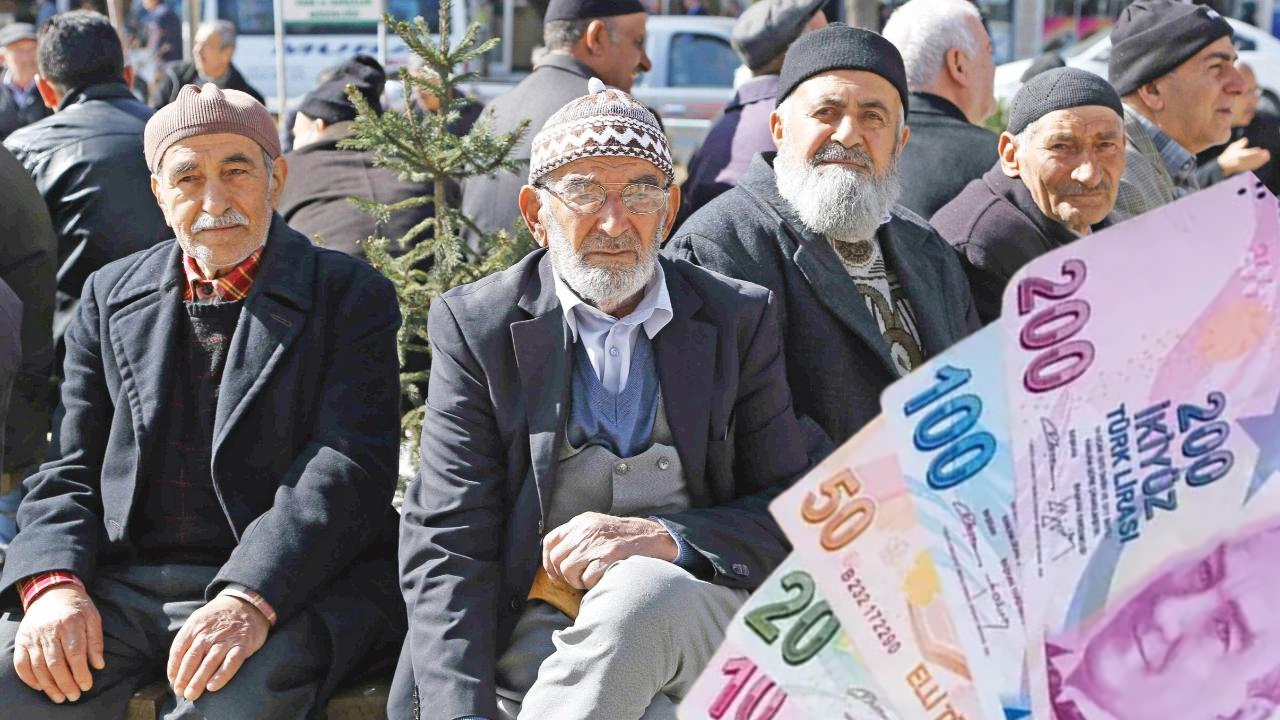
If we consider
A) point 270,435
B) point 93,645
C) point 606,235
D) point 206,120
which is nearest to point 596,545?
point 606,235

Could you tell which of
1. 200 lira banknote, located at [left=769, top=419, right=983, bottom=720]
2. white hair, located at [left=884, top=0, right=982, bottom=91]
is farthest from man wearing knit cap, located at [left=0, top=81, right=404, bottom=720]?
white hair, located at [left=884, top=0, right=982, bottom=91]

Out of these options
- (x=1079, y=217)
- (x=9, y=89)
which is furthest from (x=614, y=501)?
(x=9, y=89)

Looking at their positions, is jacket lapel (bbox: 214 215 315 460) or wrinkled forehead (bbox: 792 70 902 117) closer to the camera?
jacket lapel (bbox: 214 215 315 460)

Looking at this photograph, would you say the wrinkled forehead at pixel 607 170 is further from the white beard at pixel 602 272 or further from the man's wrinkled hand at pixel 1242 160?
the man's wrinkled hand at pixel 1242 160

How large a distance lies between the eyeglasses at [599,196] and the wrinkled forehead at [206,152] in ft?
2.78

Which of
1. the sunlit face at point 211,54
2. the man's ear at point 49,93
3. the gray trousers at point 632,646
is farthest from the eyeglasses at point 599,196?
the sunlit face at point 211,54

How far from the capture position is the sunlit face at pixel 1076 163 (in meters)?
4.75

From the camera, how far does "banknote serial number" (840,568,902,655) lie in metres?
2.19

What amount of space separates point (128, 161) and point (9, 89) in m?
5.73

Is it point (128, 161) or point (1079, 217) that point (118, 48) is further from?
point (1079, 217)

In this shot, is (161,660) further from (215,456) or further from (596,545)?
(596,545)

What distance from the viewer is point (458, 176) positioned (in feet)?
16.0

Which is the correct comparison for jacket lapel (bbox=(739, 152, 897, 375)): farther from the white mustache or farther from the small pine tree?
the white mustache

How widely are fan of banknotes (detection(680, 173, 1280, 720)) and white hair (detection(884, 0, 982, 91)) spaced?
344 cm
